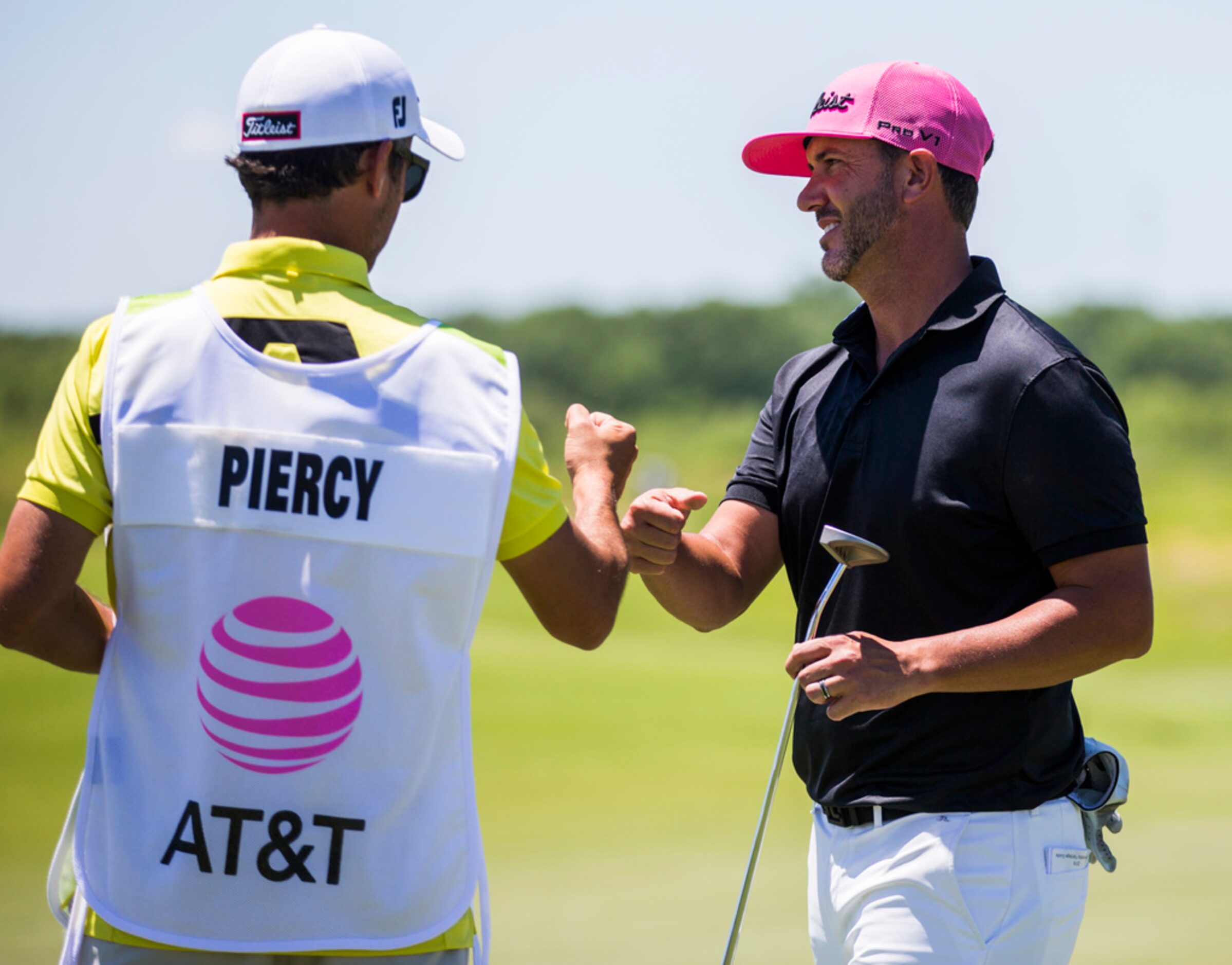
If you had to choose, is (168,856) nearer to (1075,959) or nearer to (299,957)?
(299,957)

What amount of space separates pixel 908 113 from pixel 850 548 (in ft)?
3.11

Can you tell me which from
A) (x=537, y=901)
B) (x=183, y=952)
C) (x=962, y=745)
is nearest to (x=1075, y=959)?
(x=537, y=901)

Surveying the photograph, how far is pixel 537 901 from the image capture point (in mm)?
7680

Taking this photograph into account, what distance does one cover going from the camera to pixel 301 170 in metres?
2.26

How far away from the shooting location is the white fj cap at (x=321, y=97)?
7.30 ft

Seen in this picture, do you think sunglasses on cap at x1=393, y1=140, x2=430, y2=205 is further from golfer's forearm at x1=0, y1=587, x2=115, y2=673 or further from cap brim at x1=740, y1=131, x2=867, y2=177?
cap brim at x1=740, y1=131, x2=867, y2=177

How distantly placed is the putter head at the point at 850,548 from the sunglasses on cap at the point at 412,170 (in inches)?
36.8

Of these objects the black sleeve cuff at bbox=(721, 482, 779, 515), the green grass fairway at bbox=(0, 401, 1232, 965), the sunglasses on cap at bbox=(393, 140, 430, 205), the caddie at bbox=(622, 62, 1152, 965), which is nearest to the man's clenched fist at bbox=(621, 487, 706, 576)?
the caddie at bbox=(622, 62, 1152, 965)

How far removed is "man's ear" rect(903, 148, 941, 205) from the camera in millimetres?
3123

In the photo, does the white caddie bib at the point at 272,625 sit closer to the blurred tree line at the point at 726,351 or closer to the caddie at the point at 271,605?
the caddie at the point at 271,605

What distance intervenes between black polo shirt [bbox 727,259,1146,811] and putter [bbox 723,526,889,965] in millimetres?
77

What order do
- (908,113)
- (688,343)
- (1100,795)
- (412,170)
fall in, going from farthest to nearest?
(688,343), (908,113), (1100,795), (412,170)

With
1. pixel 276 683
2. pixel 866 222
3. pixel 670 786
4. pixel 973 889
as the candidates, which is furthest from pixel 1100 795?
pixel 670 786

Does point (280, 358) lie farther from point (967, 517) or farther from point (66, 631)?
point (967, 517)
